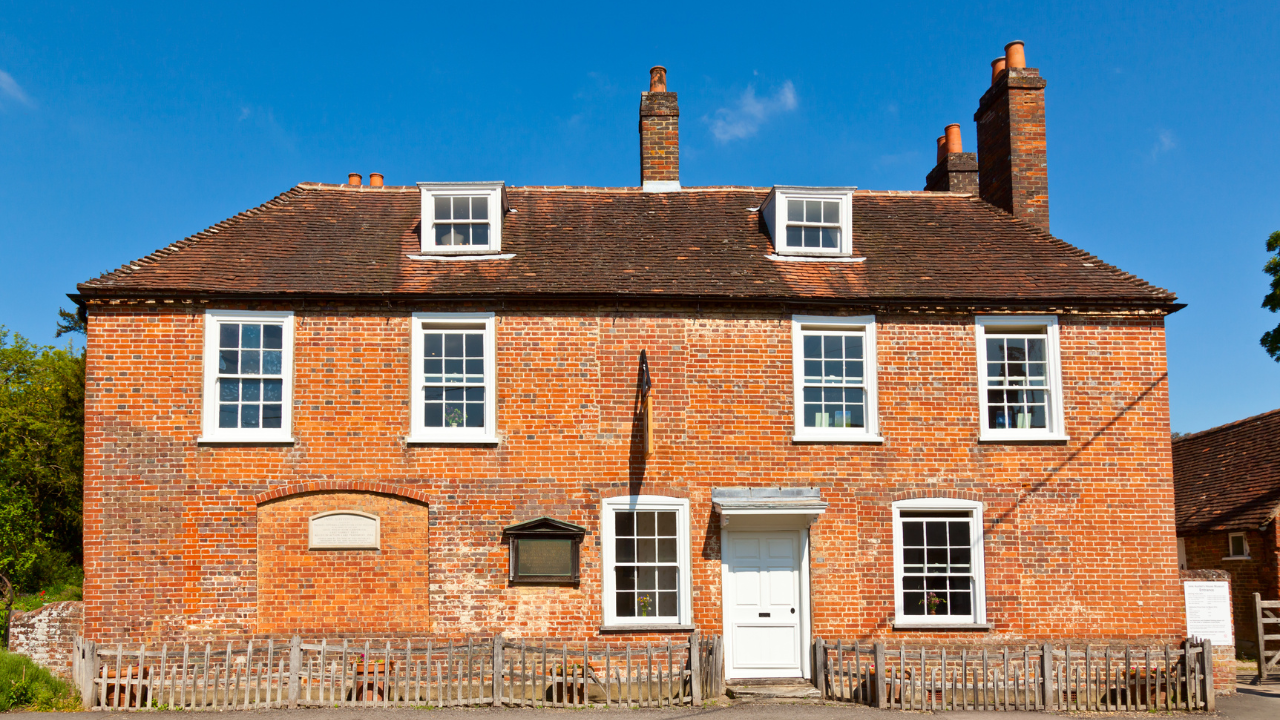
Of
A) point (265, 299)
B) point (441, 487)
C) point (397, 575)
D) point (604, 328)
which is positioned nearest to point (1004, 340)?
point (604, 328)

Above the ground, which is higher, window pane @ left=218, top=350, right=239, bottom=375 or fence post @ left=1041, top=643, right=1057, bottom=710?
window pane @ left=218, top=350, right=239, bottom=375

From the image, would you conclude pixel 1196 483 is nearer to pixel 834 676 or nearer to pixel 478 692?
pixel 834 676

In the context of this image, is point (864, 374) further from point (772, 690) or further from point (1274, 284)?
point (1274, 284)

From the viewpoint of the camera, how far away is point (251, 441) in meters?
13.3

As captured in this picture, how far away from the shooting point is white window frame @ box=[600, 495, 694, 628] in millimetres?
13391

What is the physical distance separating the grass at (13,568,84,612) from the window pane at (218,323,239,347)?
27.8 ft

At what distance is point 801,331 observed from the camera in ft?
47.0

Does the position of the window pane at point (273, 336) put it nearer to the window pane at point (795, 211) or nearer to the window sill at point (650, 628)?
the window sill at point (650, 628)

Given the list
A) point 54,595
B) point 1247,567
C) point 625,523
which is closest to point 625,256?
point 625,523

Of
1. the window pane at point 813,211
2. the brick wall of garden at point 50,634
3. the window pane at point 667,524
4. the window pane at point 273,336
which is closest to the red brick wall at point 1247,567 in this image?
the window pane at point 813,211

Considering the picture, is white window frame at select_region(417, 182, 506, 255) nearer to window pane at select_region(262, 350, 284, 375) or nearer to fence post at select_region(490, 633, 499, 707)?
window pane at select_region(262, 350, 284, 375)

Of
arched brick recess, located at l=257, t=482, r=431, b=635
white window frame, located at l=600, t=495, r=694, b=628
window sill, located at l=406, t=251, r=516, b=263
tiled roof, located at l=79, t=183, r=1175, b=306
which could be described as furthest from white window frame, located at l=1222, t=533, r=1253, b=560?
arched brick recess, located at l=257, t=482, r=431, b=635

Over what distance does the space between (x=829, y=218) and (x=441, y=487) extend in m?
7.85

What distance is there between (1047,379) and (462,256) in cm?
947
